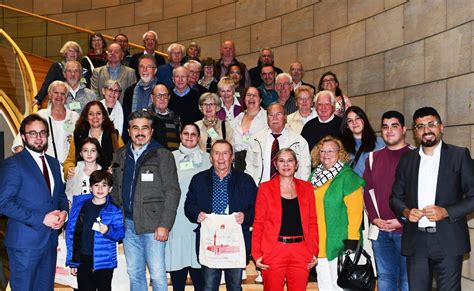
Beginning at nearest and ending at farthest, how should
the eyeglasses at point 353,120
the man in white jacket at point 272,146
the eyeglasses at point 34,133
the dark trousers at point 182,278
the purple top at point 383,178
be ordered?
the eyeglasses at point 34,133
the purple top at point 383,178
the dark trousers at point 182,278
the eyeglasses at point 353,120
the man in white jacket at point 272,146

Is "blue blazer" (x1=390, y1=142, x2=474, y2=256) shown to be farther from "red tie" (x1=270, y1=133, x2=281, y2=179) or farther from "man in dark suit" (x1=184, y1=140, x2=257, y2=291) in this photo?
"red tie" (x1=270, y1=133, x2=281, y2=179)

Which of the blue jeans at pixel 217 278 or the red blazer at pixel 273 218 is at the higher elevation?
the red blazer at pixel 273 218

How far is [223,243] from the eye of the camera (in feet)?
17.2

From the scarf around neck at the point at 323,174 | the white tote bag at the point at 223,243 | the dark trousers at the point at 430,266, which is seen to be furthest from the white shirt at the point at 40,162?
the dark trousers at the point at 430,266

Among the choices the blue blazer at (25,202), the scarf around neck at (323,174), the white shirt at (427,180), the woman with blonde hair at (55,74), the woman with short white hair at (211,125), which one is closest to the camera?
the white shirt at (427,180)

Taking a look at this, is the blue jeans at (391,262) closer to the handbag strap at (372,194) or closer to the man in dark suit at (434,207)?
the handbag strap at (372,194)

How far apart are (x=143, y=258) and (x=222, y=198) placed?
33.3 inches

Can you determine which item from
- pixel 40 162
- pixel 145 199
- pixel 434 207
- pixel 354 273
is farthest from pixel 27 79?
pixel 434 207

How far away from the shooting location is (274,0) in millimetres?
11789

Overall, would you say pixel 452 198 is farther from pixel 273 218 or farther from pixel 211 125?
pixel 211 125

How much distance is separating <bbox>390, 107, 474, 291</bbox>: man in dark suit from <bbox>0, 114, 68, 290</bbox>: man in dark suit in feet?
9.04

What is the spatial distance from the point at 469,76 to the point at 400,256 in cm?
225

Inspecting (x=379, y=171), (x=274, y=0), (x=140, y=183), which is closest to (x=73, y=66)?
(x=140, y=183)

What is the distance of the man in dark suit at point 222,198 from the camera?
5320 mm
